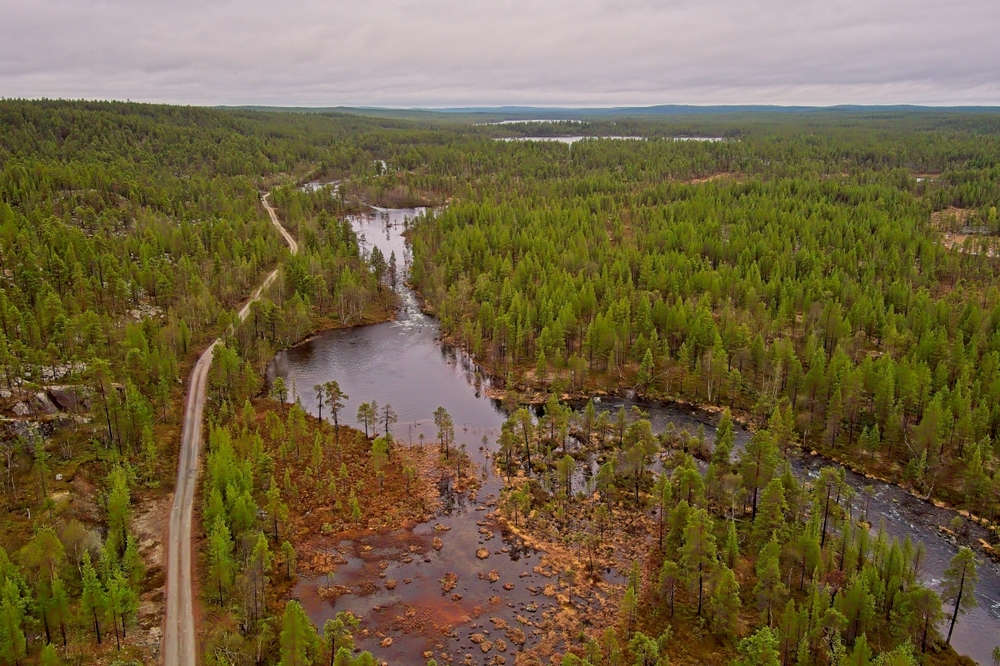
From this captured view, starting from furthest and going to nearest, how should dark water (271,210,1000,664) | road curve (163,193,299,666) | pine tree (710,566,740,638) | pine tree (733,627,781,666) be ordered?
dark water (271,210,1000,664) < pine tree (710,566,740,638) < road curve (163,193,299,666) < pine tree (733,627,781,666)

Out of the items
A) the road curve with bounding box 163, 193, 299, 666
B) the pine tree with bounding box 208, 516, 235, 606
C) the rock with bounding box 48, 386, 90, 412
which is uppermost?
the rock with bounding box 48, 386, 90, 412

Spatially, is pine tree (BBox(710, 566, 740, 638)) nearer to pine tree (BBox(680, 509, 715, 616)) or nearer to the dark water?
pine tree (BBox(680, 509, 715, 616))

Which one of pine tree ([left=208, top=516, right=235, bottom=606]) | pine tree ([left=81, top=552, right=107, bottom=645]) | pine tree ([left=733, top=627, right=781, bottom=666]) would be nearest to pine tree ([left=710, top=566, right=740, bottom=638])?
pine tree ([left=733, top=627, right=781, bottom=666])

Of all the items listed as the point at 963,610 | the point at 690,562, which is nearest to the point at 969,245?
the point at 963,610

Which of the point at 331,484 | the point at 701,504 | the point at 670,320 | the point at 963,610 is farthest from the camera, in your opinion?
the point at 670,320

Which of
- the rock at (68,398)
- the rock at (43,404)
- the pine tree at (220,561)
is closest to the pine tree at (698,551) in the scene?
the pine tree at (220,561)

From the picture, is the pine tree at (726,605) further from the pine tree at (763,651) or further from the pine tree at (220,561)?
the pine tree at (220,561)

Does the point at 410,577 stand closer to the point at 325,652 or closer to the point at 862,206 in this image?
the point at 325,652

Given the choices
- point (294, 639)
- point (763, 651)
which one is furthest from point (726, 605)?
point (294, 639)
